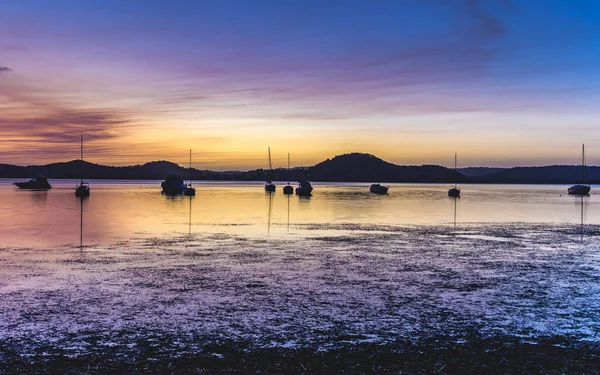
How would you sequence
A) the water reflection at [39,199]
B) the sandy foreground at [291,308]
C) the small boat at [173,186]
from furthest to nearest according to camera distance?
the small boat at [173,186] < the water reflection at [39,199] < the sandy foreground at [291,308]

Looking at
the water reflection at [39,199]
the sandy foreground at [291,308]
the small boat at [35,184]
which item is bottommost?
the sandy foreground at [291,308]

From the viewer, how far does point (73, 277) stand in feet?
53.0

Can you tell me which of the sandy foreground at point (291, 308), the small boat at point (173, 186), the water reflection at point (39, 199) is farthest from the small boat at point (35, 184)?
the sandy foreground at point (291, 308)

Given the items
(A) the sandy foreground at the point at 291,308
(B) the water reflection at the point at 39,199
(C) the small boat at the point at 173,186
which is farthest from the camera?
(C) the small boat at the point at 173,186

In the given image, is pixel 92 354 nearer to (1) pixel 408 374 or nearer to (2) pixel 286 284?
(1) pixel 408 374

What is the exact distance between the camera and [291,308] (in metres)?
12.4

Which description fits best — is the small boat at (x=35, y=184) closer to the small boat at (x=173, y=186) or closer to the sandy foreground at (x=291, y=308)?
the small boat at (x=173, y=186)

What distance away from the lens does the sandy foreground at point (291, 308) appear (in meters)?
9.05

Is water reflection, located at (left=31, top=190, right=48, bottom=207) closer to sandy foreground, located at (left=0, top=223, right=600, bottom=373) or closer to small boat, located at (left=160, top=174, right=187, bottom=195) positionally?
small boat, located at (left=160, top=174, right=187, bottom=195)

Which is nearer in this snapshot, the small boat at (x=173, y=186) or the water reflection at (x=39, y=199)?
the water reflection at (x=39, y=199)

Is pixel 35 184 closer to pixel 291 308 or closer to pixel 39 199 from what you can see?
pixel 39 199

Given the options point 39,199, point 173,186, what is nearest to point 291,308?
point 39,199

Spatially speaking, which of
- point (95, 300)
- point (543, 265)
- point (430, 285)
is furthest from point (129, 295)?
point (543, 265)

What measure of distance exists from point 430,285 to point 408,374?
23.7 feet
